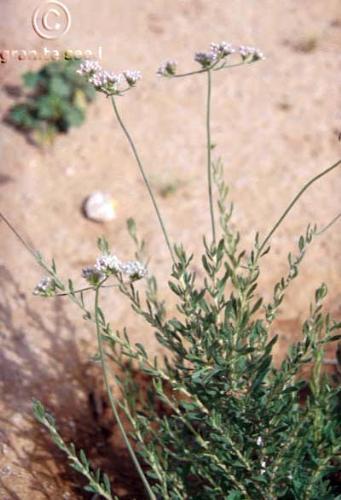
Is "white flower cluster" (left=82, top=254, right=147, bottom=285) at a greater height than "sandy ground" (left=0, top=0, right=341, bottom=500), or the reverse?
"sandy ground" (left=0, top=0, right=341, bottom=500)

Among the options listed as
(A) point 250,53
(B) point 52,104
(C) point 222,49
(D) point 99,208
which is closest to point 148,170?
(D) point 99,208

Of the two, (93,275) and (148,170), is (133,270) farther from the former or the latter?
(148,170)

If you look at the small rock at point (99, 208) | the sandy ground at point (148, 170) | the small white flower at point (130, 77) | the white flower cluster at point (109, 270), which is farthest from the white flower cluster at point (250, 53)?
the small rock at point (99, 208)

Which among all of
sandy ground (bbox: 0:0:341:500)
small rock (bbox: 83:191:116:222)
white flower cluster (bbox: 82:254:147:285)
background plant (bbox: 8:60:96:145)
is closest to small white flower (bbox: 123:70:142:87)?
white flower cluster (bbox: 82:254:147:285)

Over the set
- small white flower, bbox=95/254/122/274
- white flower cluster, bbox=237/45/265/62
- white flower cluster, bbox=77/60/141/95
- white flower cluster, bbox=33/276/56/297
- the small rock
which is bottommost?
small white flower, bbox=95/254/122/274

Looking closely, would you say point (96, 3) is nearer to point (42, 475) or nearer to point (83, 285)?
point (83, 285)

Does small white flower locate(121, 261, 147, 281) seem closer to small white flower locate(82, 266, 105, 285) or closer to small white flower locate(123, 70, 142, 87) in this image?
small white flower locate(82, 266, 105, 285)

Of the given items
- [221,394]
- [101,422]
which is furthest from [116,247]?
[221,394]
